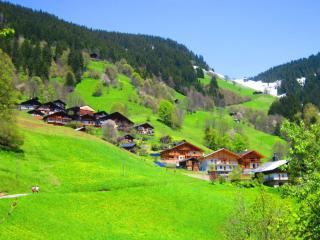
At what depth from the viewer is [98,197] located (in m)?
60.0

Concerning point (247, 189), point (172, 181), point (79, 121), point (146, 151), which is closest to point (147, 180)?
point (172, 181)

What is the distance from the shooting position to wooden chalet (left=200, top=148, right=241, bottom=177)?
123m

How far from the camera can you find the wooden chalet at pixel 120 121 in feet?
510

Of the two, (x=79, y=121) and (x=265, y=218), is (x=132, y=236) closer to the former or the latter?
(x=265, y=218)

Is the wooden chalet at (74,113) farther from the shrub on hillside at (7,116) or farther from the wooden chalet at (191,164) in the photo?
the shrub on hillside at (7,116)

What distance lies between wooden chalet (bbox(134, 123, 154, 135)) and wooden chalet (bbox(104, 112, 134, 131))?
3.17 meters

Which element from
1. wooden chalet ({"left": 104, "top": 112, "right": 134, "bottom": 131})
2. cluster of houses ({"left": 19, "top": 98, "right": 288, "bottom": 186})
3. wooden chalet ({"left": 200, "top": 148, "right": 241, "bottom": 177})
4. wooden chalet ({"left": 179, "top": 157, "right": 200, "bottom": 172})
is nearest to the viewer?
cluster of houses ({"left": 19, "top": 98, "right": 288, "bottom": 186})

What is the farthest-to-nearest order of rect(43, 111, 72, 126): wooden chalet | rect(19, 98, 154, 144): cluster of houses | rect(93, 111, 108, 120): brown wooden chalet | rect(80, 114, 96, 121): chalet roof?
rect(93, 111, 108, 120): brown wooden chalet < rect(80, 114, 96, 121): chalet roof < rect(19, 98, 154, 144): cluster of houses < rect(43, 111, 72, 126): wooden chalet

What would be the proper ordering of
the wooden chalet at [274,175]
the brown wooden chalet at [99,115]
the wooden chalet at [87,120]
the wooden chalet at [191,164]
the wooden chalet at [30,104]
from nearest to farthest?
the wooden chalet at [274,175] < the wooden chalet at [191,164] < the wooden chalet at [87,120] < the wooden chalet at [30,104] < the brown wooden chalet at [99,115]

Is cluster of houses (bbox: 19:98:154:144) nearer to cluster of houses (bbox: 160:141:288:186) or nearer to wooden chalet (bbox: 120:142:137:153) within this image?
wooden chalet (bbox: 120:142:137:153)

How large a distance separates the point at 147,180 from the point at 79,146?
22.2 m

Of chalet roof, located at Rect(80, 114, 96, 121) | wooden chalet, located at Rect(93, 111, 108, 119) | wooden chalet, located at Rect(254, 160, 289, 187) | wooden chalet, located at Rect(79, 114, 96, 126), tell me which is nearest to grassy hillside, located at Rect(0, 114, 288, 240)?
wooden chalet, located at Rect(254, 160, 289, 187)

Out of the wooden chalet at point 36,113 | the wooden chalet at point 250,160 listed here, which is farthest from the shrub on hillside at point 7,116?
the wooden chalet at point 36,113

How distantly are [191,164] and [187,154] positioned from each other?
8481 millimetres
